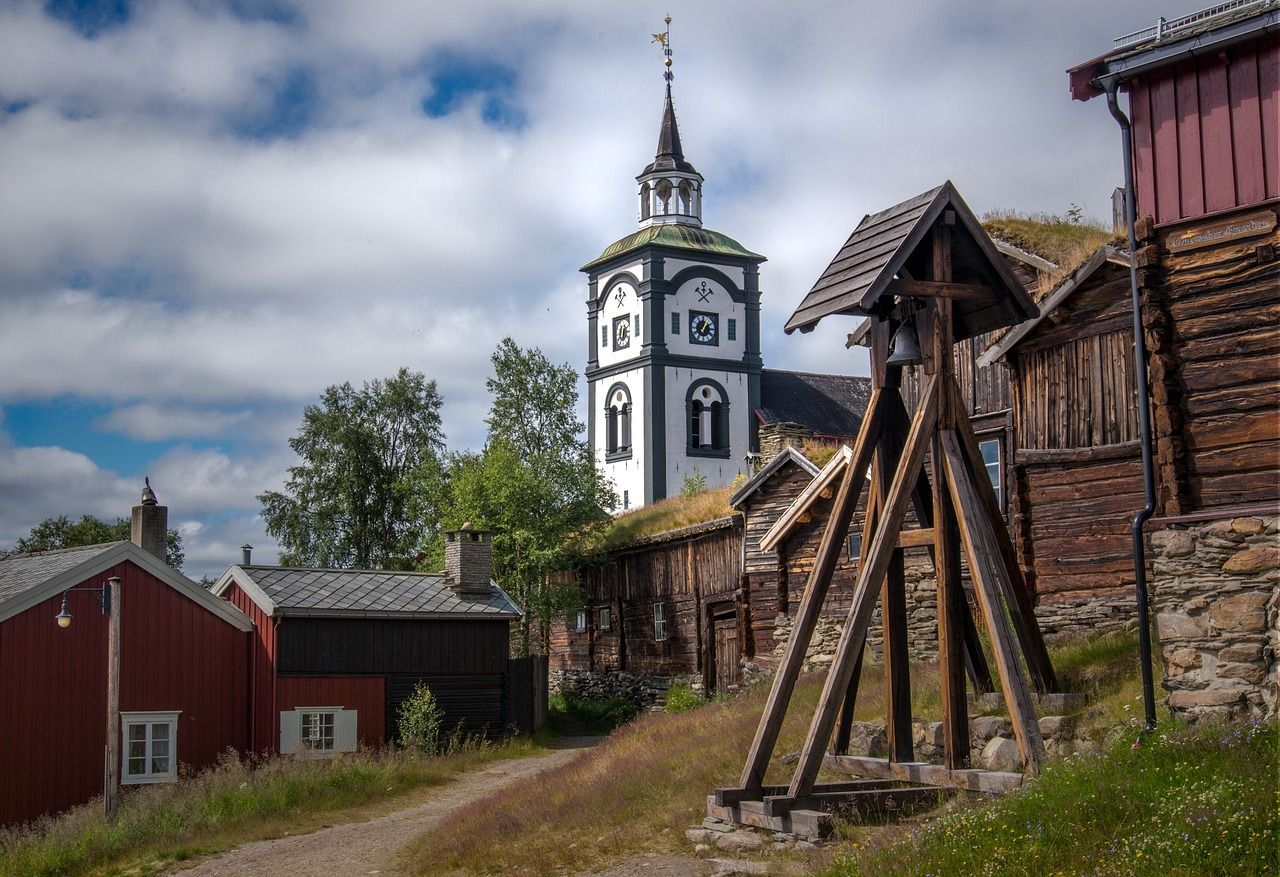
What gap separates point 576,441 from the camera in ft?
141

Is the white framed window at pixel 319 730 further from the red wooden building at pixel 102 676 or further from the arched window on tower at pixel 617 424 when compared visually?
the arched window on tower at pixel 617 424

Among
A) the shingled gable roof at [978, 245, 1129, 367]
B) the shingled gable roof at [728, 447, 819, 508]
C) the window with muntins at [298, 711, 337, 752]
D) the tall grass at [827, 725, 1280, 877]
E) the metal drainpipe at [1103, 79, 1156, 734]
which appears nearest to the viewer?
the tall grass at [827, 725, 1280, 877]

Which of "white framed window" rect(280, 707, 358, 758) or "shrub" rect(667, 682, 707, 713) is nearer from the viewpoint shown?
"white framed window" rect(280, 707, 358, 758)

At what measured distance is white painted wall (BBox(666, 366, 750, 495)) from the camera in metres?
58.6

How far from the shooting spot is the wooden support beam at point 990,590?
11.0 meters

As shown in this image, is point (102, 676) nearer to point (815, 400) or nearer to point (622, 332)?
point (622, 332)

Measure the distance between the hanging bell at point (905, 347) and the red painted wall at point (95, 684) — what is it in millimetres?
17319

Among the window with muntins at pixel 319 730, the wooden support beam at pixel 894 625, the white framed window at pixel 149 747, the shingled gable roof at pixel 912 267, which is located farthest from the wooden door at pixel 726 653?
the shingled gable roof at pixel 912 267

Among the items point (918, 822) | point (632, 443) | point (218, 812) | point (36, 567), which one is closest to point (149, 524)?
point (36, 567)

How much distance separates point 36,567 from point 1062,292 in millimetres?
19849

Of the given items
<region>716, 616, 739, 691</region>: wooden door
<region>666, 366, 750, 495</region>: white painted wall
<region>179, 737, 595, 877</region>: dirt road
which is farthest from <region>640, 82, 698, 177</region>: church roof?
<region>179, 737, 595, 877</region>: dirt road

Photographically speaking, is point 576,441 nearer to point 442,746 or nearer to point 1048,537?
point 442,746

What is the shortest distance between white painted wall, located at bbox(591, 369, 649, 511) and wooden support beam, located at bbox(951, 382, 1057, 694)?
45.1 meters

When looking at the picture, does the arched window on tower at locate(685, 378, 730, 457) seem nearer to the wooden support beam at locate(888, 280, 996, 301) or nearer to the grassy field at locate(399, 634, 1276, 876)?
the grassy field at locate(399, 634, 1276, 876)
